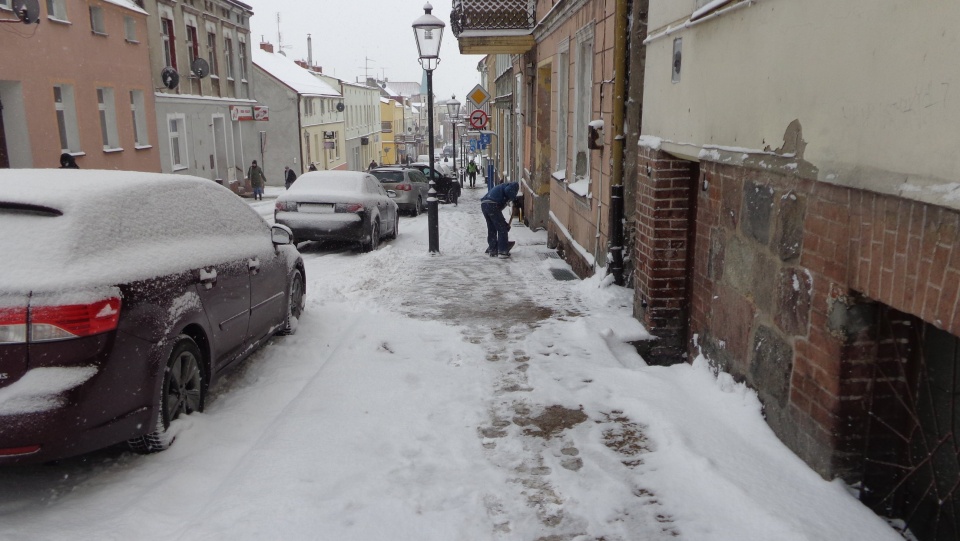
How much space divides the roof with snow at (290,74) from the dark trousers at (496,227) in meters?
28.8

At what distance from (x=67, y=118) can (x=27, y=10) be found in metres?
3.39

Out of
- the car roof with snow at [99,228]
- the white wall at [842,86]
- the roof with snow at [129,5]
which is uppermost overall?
the roof with snow at [129,5]

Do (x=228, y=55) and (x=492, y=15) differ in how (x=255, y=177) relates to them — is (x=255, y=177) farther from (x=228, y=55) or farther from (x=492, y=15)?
(x=492, y=15)

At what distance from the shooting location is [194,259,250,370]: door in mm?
4234

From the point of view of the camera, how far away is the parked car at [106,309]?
3010 millimetres

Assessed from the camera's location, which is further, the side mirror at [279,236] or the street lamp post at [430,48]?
the street lamp post at [430,48]

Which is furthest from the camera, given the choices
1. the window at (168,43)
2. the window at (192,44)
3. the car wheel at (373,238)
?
the window at (192,44)

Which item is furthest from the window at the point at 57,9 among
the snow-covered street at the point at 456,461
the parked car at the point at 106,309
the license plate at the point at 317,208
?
the parked car at the point at 106,309

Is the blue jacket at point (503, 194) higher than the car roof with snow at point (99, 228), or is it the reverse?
the car roof with snow at point (99, 228)

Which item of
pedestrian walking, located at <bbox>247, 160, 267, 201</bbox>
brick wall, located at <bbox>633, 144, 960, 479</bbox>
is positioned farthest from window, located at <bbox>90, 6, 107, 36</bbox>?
brick wall, located at <bbox>633, 144, 960, 479</bbox>

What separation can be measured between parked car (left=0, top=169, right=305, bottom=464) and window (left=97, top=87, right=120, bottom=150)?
17841 mm

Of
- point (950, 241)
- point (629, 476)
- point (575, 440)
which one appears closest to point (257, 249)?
point (575, 440)

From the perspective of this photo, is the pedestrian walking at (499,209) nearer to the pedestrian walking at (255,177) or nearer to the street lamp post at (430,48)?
the street lamp post at (430,48)

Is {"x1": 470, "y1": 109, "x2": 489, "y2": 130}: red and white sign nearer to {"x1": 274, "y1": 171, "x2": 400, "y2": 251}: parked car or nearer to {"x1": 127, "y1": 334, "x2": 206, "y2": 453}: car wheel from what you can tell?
{"x1": 274, "y1": 171, "x2": 400, "y2": 251}: parked car
